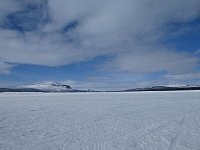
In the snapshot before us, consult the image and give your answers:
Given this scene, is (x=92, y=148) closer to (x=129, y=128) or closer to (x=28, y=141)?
(x=28, y=141)

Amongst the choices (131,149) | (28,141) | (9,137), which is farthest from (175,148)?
(9,137)

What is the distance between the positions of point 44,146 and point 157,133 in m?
3.50

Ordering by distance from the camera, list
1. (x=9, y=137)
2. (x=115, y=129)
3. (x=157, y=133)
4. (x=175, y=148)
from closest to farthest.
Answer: (x=175, y=148), (x=9, y=137), (x=157, y=133), (x=115, y=129)

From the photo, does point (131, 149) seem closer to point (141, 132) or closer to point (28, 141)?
point (141, 132)

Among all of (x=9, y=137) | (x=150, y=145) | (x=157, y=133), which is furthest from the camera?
(x=157, y=133)

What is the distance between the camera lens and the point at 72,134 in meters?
7.09

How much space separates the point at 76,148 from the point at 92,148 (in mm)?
390

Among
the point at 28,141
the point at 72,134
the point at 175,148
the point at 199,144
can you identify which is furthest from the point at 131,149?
the point at 28,141

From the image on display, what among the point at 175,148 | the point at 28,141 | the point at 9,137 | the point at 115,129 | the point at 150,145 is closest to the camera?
the point at 175,148

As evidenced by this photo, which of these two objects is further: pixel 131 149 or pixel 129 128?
pixel 129 128

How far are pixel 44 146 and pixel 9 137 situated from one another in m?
1.59

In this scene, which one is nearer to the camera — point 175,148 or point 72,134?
point 175,148

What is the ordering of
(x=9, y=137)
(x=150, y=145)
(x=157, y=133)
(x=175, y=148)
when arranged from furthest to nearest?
(x=157, y=133) < (x=9, y=137) < (x=150, y=145) < (x=175, y=148)

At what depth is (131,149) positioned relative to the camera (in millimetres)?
5352
